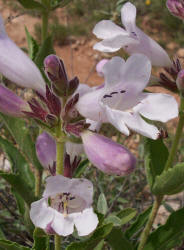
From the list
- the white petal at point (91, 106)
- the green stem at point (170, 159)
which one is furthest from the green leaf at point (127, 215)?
the white petal at point (91, 106)

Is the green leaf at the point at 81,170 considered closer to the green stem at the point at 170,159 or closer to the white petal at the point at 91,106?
the green stem at the point at 170,159

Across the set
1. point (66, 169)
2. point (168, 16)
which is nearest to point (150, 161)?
point (66, 169)

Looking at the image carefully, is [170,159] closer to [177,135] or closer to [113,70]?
[177,135]

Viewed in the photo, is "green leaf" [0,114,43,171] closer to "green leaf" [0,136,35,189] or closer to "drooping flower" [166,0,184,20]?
"green leaf" [0,136,35,189]

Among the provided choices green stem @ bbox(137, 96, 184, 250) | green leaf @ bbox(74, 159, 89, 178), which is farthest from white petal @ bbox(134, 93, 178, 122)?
green leaf @ bbox(74, 159, 89, 178)

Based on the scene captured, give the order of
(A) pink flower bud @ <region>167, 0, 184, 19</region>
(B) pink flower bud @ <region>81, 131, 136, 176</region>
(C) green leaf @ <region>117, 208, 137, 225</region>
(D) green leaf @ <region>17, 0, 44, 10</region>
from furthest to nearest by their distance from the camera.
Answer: (D) green leaf @ <region>17, 0, 44, 10</region> < (A) pink flower bud @ <region>167, 0, 184, 19</region> < (C) green leaf @ <region>117, 208, 137, 225</region> < (B) pink flower bud @ <region>81, 131, 136, 176</region>

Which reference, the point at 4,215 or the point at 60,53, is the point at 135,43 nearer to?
the point at 4,215
